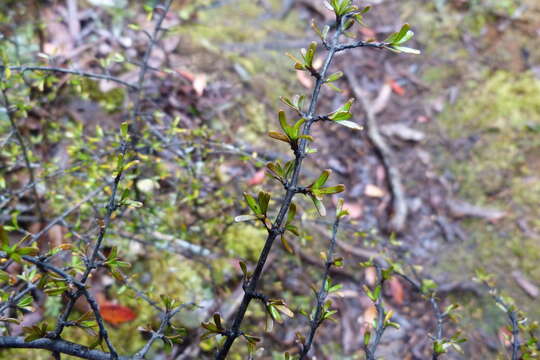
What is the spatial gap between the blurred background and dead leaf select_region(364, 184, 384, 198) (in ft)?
0.10

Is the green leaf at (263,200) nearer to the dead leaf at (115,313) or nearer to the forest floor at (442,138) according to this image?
the dead leaf at (115,313)

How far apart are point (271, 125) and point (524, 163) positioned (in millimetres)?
2408

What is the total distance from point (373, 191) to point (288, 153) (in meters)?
0.89

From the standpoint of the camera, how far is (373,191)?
133 inches

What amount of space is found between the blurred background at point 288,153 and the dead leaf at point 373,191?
0.10 ft

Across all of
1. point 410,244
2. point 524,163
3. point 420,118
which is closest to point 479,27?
point 420,118

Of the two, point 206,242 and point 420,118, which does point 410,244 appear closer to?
point 420,118

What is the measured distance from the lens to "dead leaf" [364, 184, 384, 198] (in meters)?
3.37

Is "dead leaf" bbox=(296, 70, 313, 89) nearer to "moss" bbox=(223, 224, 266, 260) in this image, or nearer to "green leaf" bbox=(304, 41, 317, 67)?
"moss" bbox=(223, 224, 266, 260)

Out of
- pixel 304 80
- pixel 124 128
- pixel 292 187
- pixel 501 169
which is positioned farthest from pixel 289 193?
pixel 501 169

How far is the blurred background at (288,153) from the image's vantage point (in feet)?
7.00

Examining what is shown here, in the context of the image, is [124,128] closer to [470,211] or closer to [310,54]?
[310,54]

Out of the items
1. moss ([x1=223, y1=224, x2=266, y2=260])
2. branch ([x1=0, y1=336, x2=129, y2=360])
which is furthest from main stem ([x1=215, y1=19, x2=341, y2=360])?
moss ([x1=223, y1=224, x2=266, y2=260])

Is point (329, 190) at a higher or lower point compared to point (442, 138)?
higher
